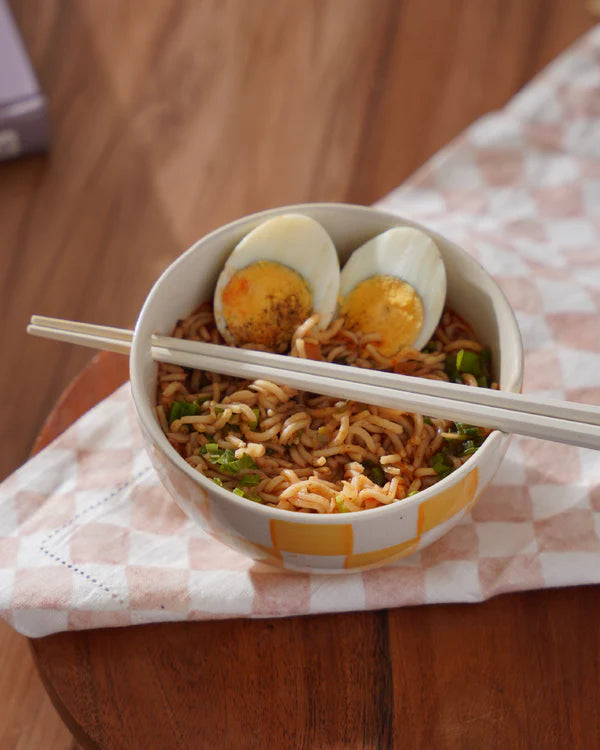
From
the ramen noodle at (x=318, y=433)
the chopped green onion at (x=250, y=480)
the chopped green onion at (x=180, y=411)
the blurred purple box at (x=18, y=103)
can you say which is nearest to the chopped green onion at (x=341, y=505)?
the ramen noodle at (x=318, y=433)

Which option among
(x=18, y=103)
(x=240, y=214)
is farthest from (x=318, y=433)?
(x=18, y=103)

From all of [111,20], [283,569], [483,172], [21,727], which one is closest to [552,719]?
[283,569]

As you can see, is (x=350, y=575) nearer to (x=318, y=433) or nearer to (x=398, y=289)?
(x=318, y=433)

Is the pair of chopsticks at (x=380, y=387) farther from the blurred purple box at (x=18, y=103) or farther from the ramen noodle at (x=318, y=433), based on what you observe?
the blurred purple box at (x=18, y=103)

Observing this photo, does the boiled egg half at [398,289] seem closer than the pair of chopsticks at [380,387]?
No

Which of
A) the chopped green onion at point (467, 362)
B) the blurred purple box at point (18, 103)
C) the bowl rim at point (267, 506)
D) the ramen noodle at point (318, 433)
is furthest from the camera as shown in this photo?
the blurred purple box at point (18, 103)

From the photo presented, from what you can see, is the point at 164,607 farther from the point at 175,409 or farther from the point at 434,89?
the point at 434,89
